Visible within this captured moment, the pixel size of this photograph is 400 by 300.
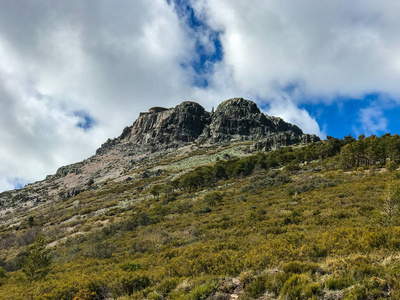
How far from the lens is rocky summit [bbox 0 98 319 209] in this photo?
126312mm

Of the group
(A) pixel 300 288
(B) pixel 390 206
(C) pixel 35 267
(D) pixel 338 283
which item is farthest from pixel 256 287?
(C) pixel 35 267

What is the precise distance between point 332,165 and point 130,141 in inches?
6107

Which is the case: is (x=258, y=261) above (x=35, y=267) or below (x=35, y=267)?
above

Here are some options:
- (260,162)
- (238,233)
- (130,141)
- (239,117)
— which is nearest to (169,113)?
(130,141)

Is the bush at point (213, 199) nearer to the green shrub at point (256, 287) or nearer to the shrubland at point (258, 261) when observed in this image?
the shrubland at point (258, 261)

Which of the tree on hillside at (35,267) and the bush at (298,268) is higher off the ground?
the bush at (298,268)

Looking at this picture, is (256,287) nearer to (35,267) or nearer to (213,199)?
(35,267)

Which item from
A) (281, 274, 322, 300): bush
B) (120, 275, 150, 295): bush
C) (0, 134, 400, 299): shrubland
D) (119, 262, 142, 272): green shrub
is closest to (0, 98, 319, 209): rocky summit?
(0, 134, 400, 299): shrubland

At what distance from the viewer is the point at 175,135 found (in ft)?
527

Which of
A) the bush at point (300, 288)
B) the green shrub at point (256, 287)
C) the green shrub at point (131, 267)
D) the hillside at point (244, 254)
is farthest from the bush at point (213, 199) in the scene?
the bush at point (300, 288)

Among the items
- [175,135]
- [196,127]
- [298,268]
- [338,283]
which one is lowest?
[338,283]

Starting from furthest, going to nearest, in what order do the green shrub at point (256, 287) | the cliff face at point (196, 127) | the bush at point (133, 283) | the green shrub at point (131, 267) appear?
the cliff face at point (196, 127) → the green shrub at point (131, 267) → the bush at point (133, 283) → the green shrub at point (256, 287)

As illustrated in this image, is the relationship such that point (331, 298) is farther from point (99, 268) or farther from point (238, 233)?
point (99, 268)

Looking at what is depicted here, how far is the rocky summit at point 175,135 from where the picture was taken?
126 metres
